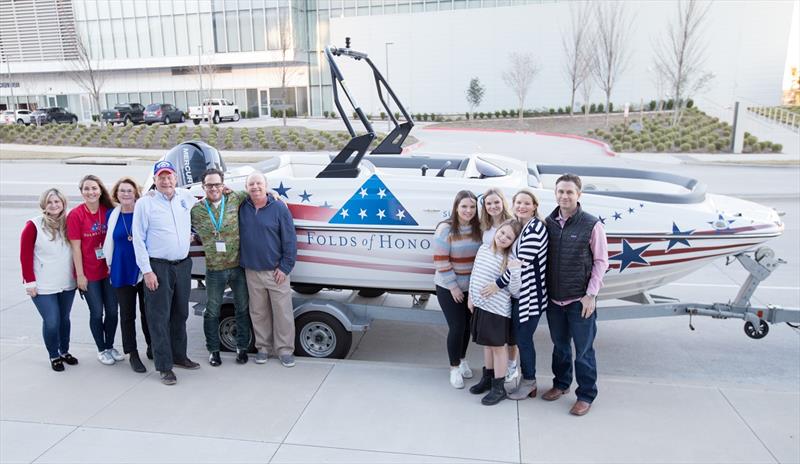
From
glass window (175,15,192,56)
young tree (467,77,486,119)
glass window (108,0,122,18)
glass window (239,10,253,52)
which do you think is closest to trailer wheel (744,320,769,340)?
young tree (467,77,486,119)

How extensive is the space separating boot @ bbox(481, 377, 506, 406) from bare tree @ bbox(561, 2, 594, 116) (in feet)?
125

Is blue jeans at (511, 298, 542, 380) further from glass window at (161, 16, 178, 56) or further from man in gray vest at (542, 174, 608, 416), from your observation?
glass window at (161, 16, 178, 56)

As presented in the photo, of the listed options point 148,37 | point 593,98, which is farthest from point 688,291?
point 148,37

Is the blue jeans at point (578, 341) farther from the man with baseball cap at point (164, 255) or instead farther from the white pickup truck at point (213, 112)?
the white pickup truck at point (213, 112)

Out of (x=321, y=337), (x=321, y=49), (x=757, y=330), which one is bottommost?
(x=321, y=337)

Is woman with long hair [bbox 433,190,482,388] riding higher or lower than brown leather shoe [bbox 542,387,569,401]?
higher

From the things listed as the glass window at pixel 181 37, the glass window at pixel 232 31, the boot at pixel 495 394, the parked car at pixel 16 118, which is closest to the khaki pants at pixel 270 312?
the boot at pixel 495 394

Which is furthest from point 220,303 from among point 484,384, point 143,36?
point 143,36

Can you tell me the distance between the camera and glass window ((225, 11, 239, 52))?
47.5 m

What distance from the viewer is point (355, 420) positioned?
4379mm

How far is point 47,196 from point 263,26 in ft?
A: 149

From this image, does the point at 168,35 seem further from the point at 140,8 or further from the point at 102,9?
the point at 102,9

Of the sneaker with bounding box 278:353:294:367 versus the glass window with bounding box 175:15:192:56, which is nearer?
the sneaker with bounding box 278:353:294:367

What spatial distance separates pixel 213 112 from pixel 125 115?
18.3ft
